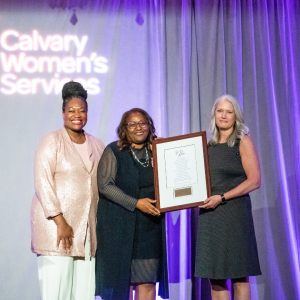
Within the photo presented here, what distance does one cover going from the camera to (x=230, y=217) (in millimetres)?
2637

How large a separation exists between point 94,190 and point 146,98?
137 cm

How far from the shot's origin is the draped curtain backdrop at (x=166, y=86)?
3.67m

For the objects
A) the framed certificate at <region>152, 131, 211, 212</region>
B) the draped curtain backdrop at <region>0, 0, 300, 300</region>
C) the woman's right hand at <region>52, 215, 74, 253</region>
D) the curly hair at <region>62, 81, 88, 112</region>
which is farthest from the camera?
the draped curtain backdrop at <region>0, 0, 300, 300</region>

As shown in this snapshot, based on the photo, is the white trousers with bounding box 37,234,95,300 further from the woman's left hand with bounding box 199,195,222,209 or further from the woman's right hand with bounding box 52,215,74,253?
the woman's left hand with bounding box 199,195,222,209

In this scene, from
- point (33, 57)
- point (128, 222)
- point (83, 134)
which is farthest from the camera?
point (33, 57)

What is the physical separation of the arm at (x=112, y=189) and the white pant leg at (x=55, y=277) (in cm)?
47

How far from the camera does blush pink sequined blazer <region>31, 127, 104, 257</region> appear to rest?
254 cm

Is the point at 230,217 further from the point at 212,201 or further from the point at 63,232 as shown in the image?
the point at 63,232

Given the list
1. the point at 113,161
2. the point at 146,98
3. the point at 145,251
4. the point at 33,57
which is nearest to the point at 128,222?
the point at 145,251

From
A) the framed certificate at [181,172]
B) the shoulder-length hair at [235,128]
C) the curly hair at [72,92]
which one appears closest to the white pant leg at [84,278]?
the framed certificate at [181,172]

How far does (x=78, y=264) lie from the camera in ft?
8.67

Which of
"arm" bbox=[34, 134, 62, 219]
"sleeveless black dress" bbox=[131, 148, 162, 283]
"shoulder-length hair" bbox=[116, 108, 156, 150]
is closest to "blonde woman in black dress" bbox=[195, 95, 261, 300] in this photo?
"sleeveless black dress" bbox=[131, 148, 162, 283]

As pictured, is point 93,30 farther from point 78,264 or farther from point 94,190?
point 78,264

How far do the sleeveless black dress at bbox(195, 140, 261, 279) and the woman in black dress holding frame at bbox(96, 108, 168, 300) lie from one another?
27 centimetres
